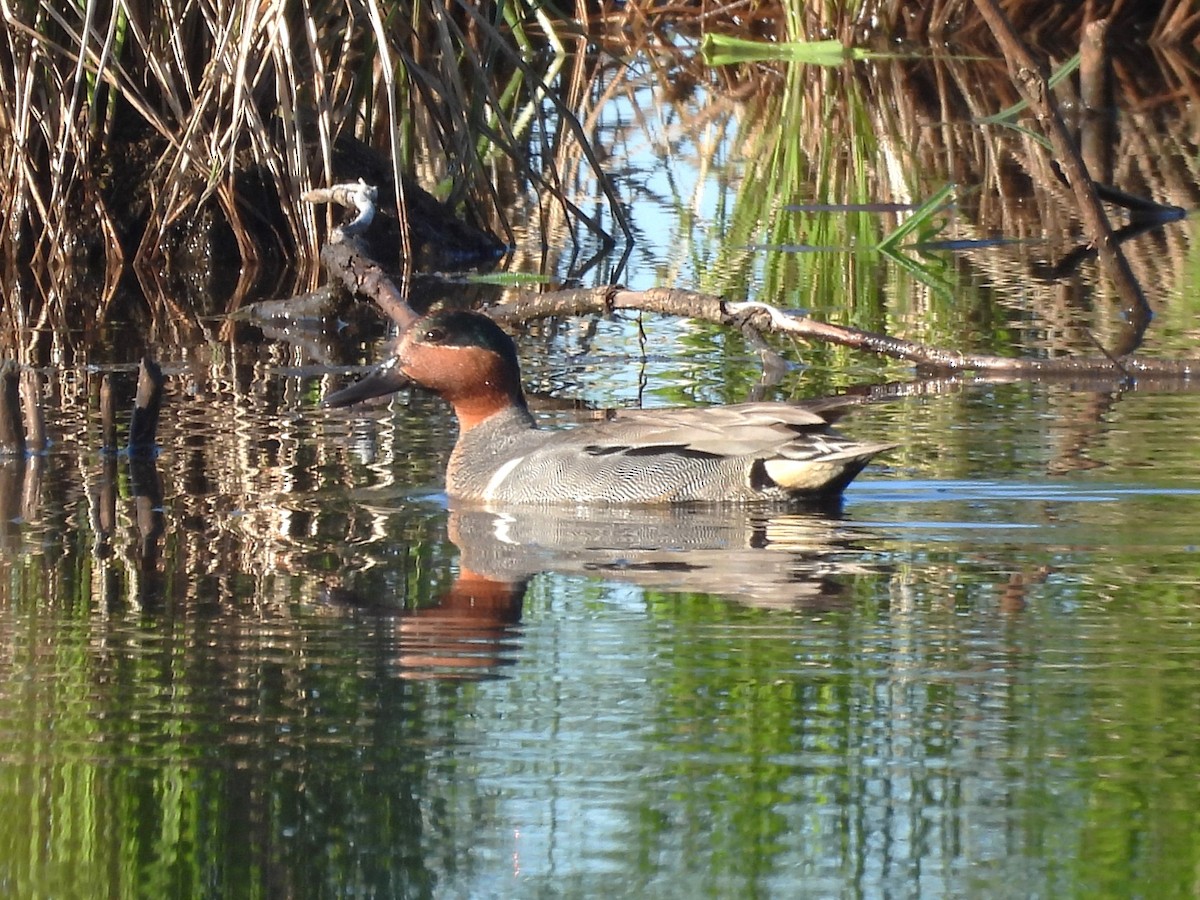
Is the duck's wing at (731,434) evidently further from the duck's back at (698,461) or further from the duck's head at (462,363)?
the duck's head at (462,363)

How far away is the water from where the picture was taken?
3.57 metres

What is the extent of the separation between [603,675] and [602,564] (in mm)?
1145

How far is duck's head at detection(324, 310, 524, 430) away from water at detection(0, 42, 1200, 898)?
0.28 m

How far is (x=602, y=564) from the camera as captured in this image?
5582mm

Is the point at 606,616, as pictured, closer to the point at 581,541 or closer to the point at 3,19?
the point at 581,541

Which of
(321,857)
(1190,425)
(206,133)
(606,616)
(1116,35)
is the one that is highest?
(1116,35)

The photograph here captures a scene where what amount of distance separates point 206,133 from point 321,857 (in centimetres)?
744

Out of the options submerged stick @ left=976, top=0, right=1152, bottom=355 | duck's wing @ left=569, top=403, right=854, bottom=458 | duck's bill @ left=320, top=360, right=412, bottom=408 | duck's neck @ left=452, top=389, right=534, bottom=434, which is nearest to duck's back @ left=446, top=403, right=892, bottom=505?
duck's wing @ left=569, top=403, right=854, bottom=458

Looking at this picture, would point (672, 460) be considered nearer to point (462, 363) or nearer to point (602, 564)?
point (602, 564)

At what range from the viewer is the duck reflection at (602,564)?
189 inches

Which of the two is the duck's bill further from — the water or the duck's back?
the duck's back

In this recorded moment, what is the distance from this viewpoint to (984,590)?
5141 millimetres

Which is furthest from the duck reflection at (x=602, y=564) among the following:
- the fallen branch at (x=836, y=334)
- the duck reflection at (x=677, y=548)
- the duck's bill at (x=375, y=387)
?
the fallen branch at (x=836, y=334)

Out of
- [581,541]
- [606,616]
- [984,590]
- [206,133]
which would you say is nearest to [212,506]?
[581,541]
